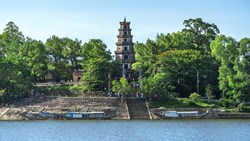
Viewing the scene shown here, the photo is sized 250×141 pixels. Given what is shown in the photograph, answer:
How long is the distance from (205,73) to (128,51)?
15901 millimetres

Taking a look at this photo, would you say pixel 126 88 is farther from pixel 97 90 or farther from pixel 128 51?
pixel 128 51

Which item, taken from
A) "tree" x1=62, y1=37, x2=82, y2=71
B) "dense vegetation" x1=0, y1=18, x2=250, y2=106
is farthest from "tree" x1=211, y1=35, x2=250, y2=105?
"tree" x1=62, y1=37, x2=82, y2=71

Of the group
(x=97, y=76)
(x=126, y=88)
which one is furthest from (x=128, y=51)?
(x=126, y=88)

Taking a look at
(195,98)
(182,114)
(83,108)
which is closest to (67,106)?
(83,108)

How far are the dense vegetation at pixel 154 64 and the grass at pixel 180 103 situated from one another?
3.17 feet

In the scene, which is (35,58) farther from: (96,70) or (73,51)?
(96,70)

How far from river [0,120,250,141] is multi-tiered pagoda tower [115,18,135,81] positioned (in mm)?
31557

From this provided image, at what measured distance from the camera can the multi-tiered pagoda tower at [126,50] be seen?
319ft

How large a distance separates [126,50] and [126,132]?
142 feet

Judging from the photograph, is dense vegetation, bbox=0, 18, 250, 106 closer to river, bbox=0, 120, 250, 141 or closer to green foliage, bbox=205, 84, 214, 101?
green foliage, bbox=205, 84, 214, 101

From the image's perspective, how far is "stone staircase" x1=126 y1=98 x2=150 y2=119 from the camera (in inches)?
3022

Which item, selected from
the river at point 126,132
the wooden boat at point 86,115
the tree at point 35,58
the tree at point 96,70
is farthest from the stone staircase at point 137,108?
the tree at point 35,58

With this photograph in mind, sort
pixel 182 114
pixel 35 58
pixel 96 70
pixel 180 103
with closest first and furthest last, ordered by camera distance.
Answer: pixel 182 114 → pixel 180 103 → pixel 96 70 → pixel 35 58

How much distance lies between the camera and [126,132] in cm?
5606
